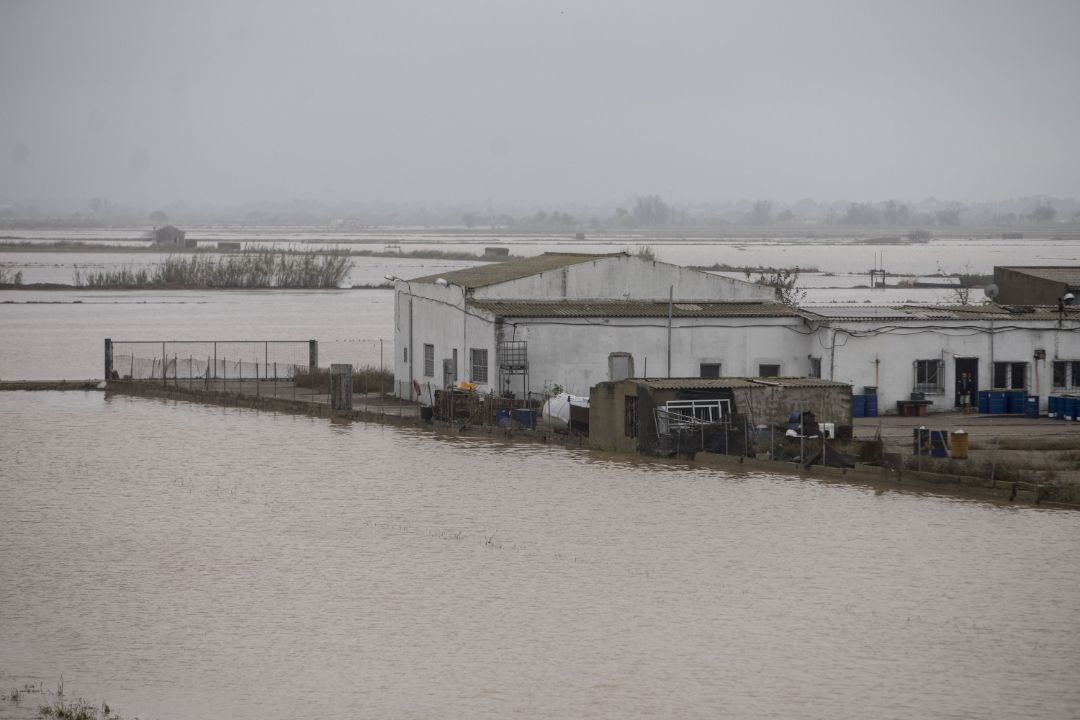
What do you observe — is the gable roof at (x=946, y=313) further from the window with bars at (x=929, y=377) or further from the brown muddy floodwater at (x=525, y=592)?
the brown muddy floodwater at (x=525, y=592)

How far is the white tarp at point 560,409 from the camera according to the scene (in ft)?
121

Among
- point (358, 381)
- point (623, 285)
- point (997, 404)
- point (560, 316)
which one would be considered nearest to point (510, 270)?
point (623, 285)

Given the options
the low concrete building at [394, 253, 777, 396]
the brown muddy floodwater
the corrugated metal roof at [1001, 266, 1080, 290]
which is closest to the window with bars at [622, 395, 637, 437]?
the brown muddy floodwater

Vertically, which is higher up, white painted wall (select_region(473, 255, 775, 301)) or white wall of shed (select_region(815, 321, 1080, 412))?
white painted wall (select_region(473, 255, 775, 301))

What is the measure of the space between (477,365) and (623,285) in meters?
4.56

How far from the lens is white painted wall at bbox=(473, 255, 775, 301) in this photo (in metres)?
40.6

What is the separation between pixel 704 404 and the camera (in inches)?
1334

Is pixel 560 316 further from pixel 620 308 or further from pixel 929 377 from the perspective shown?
pixel 929 377

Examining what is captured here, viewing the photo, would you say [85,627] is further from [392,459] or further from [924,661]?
[392,459]

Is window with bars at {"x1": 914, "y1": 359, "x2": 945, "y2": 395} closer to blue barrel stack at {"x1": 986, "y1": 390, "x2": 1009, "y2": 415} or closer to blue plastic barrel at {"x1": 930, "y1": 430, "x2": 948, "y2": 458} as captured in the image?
blue barrel stack at {"x1": 986, "y1": 390, "x2": 1009, "y2": 415}

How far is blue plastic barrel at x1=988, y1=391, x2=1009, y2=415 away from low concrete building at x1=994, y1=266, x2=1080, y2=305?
5.00 meters

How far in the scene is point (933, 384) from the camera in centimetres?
3969

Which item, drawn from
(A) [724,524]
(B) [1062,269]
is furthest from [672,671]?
(B) [1062,269]

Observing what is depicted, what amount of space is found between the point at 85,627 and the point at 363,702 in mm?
5105
